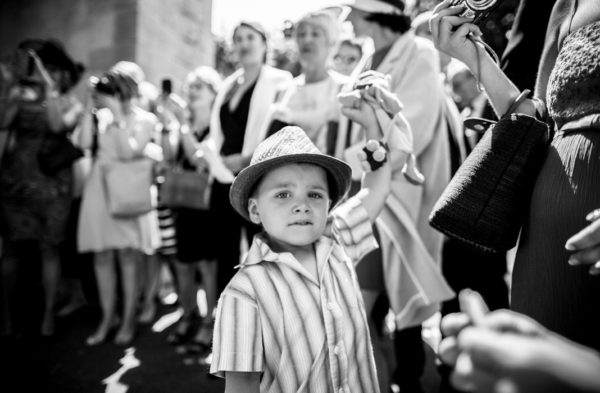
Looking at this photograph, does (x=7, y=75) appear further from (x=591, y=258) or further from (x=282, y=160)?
(x=591, y=258)

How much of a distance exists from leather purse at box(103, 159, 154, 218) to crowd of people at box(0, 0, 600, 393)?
0.01 metres

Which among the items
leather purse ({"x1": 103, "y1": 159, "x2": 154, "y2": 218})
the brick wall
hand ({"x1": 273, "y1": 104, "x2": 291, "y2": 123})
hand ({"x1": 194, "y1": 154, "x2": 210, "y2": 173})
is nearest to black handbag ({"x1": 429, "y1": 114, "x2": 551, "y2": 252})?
hand ({"x1": 273, "y1": 104, "x2": 291, "y2": 123})

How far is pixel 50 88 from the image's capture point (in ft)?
12.6

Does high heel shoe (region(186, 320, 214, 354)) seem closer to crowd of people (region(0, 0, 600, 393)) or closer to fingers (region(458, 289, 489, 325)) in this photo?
crowd of people (region(0, 0, 600, 393))

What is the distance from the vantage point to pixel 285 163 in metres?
1.41

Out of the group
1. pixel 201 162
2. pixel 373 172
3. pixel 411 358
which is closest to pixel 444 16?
pixel 373 172

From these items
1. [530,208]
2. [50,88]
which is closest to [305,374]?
[530,208]

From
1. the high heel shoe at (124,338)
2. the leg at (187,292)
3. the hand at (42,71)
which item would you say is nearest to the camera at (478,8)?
the leg at (187,292)

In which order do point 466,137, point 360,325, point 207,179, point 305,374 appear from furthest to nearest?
point 207,179 < point 466,137 < point 360,325 < point 305,374

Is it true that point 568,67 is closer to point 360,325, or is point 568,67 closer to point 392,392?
point 360,325

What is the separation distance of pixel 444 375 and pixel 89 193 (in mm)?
2976

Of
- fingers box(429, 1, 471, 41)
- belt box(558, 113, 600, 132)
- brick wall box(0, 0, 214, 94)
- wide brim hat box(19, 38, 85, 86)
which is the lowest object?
belt box(558, 113, 600, 132)

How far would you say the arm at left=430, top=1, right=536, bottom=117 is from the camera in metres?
1.21

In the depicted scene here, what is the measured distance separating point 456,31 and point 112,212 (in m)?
3.11
